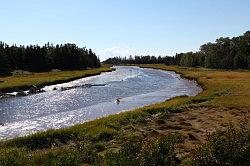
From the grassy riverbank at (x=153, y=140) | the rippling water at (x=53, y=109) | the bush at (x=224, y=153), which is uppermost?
the bush at (x=224, y=153)

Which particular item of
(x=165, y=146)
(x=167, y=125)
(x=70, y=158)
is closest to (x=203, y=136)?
(x=167, y=125)

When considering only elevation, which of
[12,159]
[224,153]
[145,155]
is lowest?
[12,159]

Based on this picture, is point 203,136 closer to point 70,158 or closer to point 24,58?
point 70,158

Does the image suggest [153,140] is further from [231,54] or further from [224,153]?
[231,54]


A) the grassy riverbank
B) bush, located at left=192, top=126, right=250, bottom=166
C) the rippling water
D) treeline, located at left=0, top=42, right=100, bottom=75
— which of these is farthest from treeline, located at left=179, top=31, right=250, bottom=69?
bush, located at left=192, top=126, right=250, bottom=166

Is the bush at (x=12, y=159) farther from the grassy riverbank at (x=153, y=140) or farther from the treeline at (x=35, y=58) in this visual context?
the treeline at (x=35, y=58)

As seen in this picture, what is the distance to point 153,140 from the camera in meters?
19.4

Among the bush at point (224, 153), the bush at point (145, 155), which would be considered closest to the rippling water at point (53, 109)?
the bush at point (145, 155)

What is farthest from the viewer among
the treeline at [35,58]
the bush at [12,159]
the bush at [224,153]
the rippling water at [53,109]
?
the treeline at [35,58]

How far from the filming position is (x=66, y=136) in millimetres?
29344

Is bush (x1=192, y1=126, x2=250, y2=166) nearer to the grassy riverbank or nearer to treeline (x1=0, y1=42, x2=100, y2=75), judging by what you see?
the grassy riverbank

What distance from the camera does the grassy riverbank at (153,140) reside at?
16969 millimetres

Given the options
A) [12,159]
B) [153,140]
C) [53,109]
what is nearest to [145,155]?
[153,140]

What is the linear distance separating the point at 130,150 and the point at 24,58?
120755 millimetres
